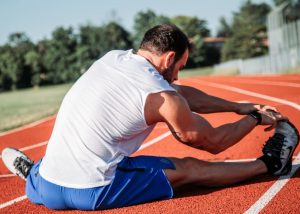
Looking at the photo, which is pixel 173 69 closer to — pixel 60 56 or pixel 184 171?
pixel 184 171

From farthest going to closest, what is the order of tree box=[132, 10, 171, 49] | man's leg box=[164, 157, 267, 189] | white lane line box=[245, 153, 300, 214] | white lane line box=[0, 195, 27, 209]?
tree box=[132, 10, 171, 49] → white lane line box=[0, 195, 27, 209] → man's leg box=[164, 157, 267, 189] → white lane line box=[245, 153, 300, 214]

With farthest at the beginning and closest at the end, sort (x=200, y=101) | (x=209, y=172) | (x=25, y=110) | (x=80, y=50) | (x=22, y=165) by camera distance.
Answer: (x=80, y=50), (x=25, y=110), (x=200, y=101), (x=22, y=165), (x=209, y=172)

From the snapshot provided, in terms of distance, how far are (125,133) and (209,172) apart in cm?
88

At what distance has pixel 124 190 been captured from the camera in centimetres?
373

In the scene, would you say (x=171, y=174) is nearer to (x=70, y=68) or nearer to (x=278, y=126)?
(x=278, y=126)

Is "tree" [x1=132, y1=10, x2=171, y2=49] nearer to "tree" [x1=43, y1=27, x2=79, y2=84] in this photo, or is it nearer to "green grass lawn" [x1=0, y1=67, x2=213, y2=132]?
"tree" [x1=43, y1=27, x2=79, y2=84]

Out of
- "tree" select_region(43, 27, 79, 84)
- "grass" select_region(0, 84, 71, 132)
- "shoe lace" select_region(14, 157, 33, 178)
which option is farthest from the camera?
"tree" select_region(43, 27, 79, 84)

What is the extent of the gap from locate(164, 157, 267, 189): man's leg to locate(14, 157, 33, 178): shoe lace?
163 cm

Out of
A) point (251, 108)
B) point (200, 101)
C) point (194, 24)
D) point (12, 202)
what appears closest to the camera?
point (251, 108)

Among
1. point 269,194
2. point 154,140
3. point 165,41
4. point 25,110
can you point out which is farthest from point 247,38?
point 165,41

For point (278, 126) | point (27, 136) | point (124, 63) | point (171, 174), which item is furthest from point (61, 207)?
point (27, 136)

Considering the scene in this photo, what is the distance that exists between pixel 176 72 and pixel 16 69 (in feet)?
275

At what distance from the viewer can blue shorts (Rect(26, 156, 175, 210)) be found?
3668mm

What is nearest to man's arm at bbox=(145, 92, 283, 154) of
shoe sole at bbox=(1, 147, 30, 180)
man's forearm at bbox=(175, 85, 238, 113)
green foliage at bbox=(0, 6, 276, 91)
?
man's forearm at bbox=(175, 85, 238, 113)
